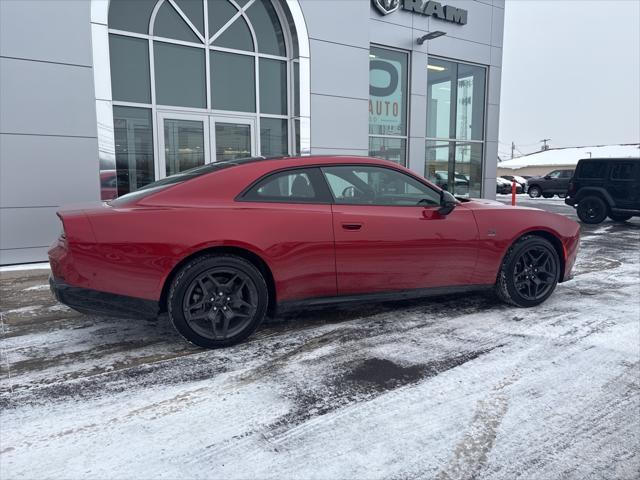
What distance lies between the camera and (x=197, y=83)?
881 cm

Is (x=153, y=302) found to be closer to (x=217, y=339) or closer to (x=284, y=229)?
(x=217, y=339)

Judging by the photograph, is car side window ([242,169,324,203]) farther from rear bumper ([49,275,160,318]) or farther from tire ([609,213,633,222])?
tire ([609,213,633,222])

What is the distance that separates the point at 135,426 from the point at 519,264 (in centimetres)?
377

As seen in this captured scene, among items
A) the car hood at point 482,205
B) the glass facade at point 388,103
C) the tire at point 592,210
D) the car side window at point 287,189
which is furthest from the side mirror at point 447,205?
the tire at point 592,210

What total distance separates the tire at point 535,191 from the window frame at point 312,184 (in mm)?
27354

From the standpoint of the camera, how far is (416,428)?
2.56m

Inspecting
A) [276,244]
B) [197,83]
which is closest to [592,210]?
[197,83]

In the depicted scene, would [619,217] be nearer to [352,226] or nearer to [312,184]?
[352,226]

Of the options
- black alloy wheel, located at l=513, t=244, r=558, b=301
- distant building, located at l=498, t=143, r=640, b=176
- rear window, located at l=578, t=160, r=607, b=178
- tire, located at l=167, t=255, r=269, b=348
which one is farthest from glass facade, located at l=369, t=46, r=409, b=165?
distant building, located at l=498, t=143, r=640, b=176

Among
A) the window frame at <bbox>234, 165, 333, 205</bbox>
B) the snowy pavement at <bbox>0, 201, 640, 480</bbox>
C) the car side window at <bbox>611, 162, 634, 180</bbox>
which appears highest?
the car side window at <bbox>611, 162, 634, 180</bbox>

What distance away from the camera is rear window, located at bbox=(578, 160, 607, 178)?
1323cm

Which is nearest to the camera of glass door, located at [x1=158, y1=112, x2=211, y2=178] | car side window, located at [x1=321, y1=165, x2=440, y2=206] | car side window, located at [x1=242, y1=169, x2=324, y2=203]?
car side window, located at [x1=242, y1=169, x2=324, y2=203]

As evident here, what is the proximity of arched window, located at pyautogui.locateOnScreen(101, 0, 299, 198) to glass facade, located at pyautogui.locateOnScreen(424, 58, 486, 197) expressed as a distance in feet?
16.5

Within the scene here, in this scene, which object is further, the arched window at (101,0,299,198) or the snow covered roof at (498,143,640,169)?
the snow covered roof at (498,143,640,169)
